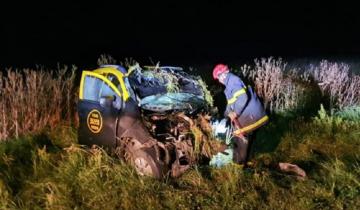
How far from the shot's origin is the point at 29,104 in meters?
7.47

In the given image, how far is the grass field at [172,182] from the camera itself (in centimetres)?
534

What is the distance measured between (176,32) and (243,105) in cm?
1542

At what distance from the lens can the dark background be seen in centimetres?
1661

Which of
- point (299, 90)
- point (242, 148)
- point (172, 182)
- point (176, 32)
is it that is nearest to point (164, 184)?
point (172, 182)

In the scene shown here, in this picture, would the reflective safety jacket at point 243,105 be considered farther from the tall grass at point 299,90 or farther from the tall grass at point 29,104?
the tall grass at point 29,104

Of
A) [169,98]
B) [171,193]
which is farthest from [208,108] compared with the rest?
[171,193]

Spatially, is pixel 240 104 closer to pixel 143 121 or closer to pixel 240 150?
→ pixel 240 150

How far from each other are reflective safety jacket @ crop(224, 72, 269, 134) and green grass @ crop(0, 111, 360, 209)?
0.54 m

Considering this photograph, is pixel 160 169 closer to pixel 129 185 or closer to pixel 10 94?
pixel 129 185

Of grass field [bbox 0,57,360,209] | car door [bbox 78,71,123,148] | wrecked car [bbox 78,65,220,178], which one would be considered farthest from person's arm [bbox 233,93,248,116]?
car door [bbox 78,71,123,148]

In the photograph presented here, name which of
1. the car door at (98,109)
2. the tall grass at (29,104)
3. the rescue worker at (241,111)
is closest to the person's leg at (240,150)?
the rescue worker at (241,111)

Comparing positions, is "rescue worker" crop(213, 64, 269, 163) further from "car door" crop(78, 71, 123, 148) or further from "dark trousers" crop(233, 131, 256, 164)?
"car door" crop(78, 71, 123, 148)

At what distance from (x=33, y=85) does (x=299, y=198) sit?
407 centimetres

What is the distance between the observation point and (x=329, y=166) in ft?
20.6
